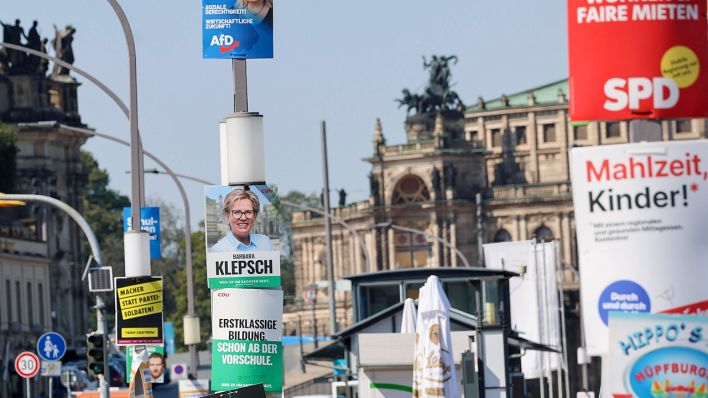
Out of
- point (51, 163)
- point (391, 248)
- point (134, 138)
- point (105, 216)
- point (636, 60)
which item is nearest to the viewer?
point (636, 60)

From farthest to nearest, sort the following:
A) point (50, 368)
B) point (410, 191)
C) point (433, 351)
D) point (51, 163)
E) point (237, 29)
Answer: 1. point (410, 191)
2. point (51, 163)
3. point (50, 368)
4. point (433, 351)
5. point (237, 29)

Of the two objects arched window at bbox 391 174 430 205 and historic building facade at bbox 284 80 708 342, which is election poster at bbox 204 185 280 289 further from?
arched window at bbox 391 174 430 205

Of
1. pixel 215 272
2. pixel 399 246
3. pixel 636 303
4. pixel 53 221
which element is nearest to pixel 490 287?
pixel 215 272

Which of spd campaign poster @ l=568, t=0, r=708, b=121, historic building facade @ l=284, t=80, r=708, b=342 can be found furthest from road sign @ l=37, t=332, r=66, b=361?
historic building facade @ l=284, t=80, r=708, b=342

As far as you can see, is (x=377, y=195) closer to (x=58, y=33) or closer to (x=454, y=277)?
(x=58, y=33)

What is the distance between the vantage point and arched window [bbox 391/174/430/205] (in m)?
178

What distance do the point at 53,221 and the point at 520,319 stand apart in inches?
3242

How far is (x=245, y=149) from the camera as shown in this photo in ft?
70.7

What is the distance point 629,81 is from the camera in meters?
15.3

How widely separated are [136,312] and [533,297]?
27679mm

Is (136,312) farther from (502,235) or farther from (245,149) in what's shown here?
(502,235)

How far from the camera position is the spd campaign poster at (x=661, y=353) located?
601 inches

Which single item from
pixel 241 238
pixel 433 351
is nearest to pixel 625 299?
pixel 241 238

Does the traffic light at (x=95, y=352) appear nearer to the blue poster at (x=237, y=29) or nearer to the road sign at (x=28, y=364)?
the road sign at (x=28, y=364)
